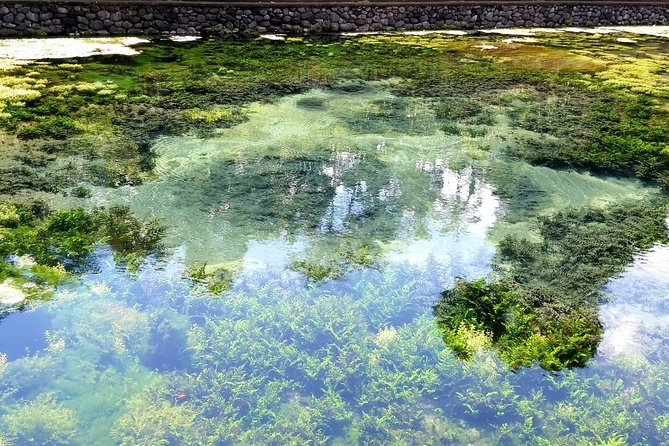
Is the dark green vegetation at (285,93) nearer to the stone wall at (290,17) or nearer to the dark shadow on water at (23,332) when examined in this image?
the stone wall at (290,17)

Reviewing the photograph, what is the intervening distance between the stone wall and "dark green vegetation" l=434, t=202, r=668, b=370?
29.7ft

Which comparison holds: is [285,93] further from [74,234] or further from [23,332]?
[23,332]

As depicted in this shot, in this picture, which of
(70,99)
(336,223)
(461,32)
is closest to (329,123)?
(336,223)

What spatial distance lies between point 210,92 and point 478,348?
578 centimetres

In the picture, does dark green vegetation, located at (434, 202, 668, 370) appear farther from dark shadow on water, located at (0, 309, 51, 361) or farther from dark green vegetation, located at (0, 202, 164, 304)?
dark shadow on water, located at (0, 309, 51, 361)

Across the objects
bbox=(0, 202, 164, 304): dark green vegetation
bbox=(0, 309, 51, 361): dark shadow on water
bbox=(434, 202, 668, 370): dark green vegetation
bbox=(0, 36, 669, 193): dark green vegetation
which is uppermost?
bbox=(0, 36, 669, 193): dark green vegetation

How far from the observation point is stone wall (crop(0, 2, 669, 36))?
34.2 ft

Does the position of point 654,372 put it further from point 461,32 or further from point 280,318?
point 461,32

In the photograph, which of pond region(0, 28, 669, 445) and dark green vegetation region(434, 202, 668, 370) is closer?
pond region(0, 28, 669, 445)

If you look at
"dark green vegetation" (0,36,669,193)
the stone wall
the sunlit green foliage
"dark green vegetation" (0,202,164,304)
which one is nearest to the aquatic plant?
"dark green vegetation" (0,202,164,304)

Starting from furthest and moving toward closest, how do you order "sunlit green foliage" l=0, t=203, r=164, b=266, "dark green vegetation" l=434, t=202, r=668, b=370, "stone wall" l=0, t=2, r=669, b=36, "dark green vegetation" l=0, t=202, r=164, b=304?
"stone wall" l=0, t=2, r=669, b=36, "sunlit green foliage" l=0, t=203, r=164, b=266, "dark green vegetation" l=0, t=202, r=164, b=304, "dark green vegetation" l=434, t=202, r=668, b=370

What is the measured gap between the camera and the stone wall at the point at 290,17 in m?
10.4

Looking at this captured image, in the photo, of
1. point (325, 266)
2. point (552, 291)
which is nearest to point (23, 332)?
point (325, 266)

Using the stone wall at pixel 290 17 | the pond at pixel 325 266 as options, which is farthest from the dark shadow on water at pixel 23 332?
the stone wall at pixel 290 17
